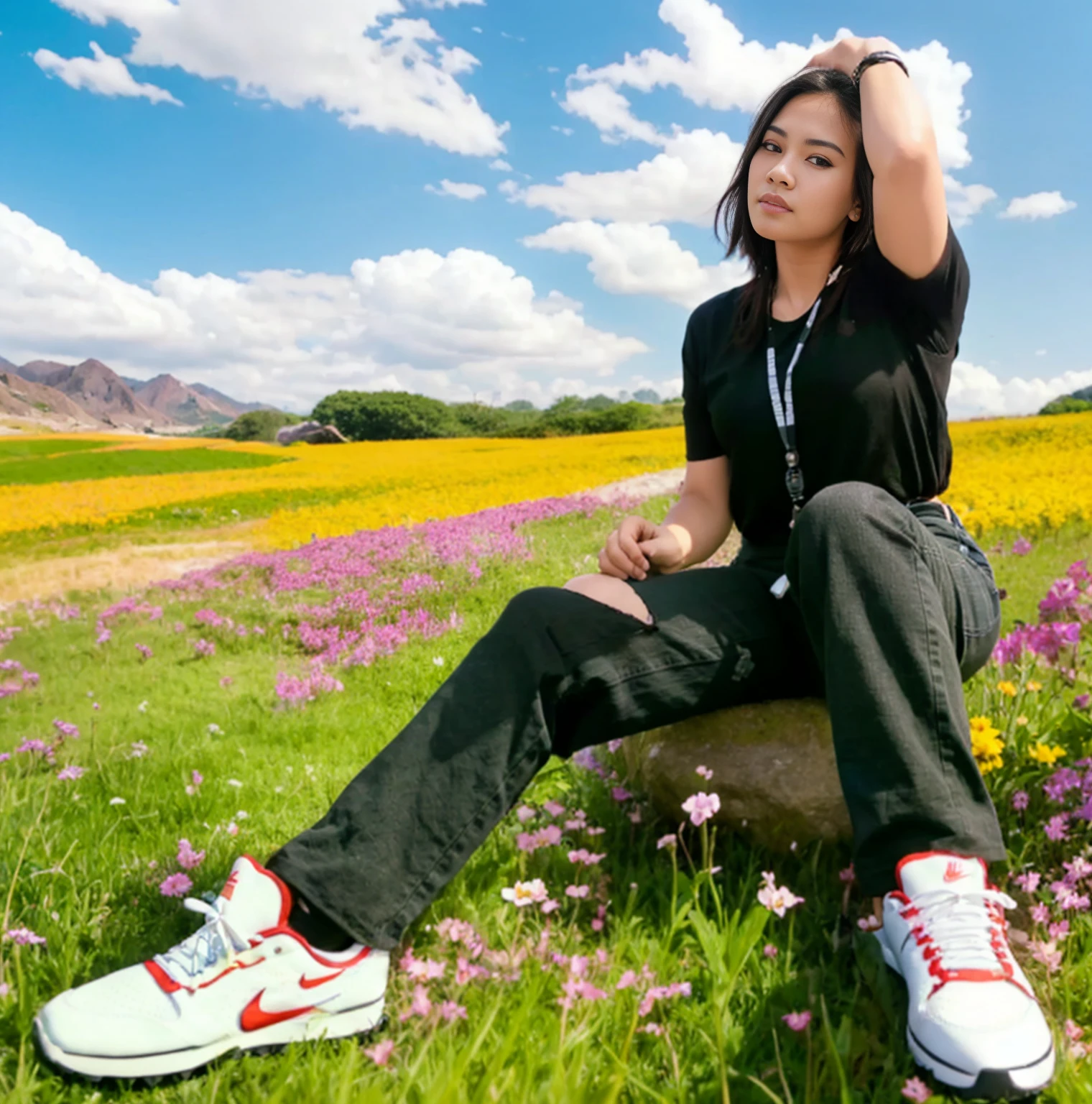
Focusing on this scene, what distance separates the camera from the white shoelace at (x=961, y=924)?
1.78 metres

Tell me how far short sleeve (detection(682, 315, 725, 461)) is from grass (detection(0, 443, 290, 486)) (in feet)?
79.5

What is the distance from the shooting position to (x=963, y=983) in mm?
1739

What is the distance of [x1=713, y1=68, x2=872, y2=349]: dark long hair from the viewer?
2.61 m

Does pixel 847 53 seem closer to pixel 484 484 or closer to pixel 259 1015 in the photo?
pixel 259 1015

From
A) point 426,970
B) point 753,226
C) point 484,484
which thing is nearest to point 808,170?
point 753,226

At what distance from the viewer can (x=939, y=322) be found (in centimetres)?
256

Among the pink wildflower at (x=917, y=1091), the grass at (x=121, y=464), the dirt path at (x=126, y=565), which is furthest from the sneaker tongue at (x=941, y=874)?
the grass at (x=121, y=464)

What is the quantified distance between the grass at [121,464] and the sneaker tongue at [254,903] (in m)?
24.5

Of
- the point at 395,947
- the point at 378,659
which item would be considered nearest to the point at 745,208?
the point at 395,947

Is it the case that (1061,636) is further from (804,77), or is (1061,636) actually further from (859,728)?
(804,77)

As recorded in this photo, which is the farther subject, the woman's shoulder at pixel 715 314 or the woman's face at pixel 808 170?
the woman's shoulder at pixel 715 314

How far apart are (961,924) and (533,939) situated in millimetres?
1119

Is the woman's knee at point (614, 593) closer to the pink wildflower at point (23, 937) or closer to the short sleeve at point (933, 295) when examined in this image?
the short sleeve at point (933, 295)

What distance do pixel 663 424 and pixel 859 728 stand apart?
54451 millimetres
